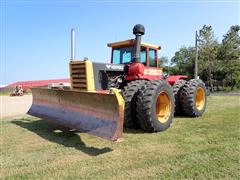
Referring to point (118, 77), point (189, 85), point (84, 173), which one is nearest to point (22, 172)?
point (84, 173)

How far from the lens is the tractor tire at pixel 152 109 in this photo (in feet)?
17.5

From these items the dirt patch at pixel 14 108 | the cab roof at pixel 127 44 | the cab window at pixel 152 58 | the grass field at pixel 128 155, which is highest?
the cab roof at pixel 127 44

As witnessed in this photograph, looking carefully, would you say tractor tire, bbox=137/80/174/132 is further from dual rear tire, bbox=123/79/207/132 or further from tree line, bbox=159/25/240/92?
tree line, bbox=159/25/240/92

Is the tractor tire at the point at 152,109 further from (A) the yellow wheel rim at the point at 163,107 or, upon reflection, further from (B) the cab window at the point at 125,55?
(B) the cab window at the point at 125,55

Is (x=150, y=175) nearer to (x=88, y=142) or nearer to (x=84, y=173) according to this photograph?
(x=84, y=173)

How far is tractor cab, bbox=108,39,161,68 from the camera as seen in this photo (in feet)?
22.6

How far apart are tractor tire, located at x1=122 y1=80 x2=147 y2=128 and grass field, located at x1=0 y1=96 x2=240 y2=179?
213mm

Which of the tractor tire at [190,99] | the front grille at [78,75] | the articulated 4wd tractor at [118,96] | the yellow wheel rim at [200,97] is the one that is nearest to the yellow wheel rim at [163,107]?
the articulated 4wd tractor at [118,96]

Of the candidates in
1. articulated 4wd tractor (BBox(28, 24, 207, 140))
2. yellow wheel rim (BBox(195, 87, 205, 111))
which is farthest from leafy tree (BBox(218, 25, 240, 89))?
articulated 4wd tractor (BBox(28, 24, 207, 140))

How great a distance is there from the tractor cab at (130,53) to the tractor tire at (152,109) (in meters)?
1.25

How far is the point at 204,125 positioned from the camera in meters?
6.29

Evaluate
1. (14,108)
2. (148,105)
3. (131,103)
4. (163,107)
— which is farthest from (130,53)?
(14,108)

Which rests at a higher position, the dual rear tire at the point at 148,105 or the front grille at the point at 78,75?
the front grille at the point at 78,75

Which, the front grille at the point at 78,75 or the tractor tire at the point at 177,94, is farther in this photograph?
the tractor tire at the point at 177,94
